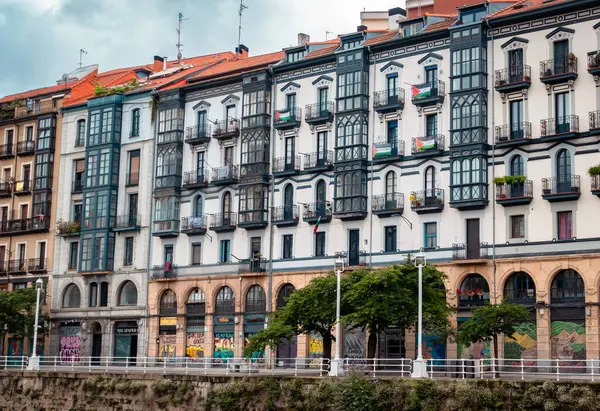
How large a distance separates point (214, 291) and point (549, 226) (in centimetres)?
2485

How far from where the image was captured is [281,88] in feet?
224

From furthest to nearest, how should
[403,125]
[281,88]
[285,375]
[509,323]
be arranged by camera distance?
1. [281,88]
2. [403,125]
3. [509,323]
4. [285,375]

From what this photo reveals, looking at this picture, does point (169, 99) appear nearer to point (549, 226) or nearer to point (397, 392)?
point (549, 226)

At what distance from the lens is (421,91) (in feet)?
198

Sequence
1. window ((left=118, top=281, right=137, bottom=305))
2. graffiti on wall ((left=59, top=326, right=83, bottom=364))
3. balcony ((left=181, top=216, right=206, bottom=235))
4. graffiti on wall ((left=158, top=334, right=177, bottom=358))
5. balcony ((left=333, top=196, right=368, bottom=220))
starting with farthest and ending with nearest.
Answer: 1. graffiti on wall ((left=59, top=326, right=83, bottom=364))
2. window ((left=118, top=281, right=137, bottom=305))
3. graffiti on wall ((left=158, top=334, right=177, bottom=358))
4. balcony ((left=181, top=216, right=206, bottom=235))
5. balcony ((left=333, top=196, right=368, bottom=220))

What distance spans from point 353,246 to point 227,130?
13.6 m

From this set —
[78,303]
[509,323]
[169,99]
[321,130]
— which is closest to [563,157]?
[509,323]

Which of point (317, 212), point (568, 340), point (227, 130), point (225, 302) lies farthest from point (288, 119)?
point (568, 340)

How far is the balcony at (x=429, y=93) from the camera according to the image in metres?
59.7

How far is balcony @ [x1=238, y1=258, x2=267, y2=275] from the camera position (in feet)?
219

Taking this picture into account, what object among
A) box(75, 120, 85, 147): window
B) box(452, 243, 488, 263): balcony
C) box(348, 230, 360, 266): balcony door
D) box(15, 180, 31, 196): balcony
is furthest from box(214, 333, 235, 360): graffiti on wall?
box(15, 180, 31, 196): balcony

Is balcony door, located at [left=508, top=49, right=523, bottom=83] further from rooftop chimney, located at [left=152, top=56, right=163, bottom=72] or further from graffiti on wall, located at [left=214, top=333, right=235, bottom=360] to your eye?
rooftop chimney, located at [left=152, top=56, right=163, bottom=72]

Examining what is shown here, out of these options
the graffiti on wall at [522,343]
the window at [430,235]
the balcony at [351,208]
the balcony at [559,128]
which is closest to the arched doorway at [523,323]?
the graffiti on wall at [522,343]

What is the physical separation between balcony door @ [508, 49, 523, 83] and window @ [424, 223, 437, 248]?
9566 mm
